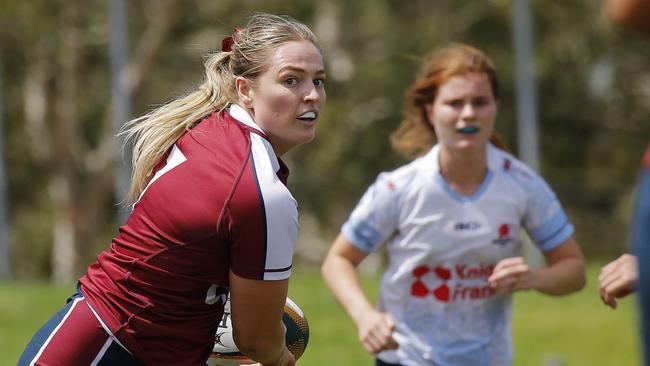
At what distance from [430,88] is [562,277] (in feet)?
3.26

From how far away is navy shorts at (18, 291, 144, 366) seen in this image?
11.2ft

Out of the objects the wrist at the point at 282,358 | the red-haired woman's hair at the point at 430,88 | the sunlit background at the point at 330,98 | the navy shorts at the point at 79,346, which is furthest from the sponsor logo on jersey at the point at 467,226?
the sunlit background at the point at 330,98

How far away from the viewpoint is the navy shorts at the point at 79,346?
134 inches

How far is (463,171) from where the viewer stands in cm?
518

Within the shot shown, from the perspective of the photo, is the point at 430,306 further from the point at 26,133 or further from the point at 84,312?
the point at 26,133

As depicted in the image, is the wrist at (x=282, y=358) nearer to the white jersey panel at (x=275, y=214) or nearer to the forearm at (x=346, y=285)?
the white jersey panel at (x=275, y=214)

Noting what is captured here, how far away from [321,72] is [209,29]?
81.5ft

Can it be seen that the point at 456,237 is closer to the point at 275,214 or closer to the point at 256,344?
the point at 256,344

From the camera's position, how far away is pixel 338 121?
30.0 metres

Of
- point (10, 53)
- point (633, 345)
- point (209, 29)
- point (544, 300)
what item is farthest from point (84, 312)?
point (10, 53)

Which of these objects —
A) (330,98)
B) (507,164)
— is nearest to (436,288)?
(507,164)

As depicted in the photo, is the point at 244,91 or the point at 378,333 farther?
the point at 378,333

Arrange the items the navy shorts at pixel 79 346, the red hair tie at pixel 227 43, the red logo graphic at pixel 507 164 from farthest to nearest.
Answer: the red logo graphic at pixel 507 164
the red hair tie at pixel 227 43
the navy shorts at pixel 79 346

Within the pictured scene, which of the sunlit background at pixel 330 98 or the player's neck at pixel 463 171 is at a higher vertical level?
the player's neck at pixel 463 171
